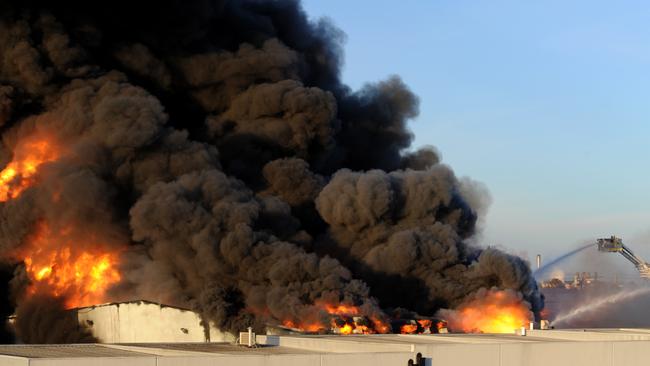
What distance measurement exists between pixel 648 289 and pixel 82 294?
60.2 metres

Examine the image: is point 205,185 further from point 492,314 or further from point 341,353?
point 341,353

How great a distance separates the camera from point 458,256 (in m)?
92.4

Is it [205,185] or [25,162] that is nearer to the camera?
[205,185]

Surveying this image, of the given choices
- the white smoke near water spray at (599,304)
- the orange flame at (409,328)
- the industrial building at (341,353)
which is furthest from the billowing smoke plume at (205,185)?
the industrial building at (341,353)

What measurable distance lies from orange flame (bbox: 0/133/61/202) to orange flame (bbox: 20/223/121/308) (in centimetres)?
341

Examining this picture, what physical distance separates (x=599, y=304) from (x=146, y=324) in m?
50.8

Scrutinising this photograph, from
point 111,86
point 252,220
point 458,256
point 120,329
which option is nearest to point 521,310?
point 458,256

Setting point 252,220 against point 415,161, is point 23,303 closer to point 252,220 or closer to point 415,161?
point 252,220

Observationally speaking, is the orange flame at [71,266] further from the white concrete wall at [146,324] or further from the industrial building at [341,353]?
the industrial building at [341,353]

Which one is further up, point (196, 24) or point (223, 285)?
point (196, 24)

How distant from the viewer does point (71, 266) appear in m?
92.4

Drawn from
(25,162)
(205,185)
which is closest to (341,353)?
(205,185)

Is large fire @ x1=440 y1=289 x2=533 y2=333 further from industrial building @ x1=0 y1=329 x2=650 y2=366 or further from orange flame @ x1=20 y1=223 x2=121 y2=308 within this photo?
industrial building @ x1=0 y1=329 x2=650 y2=366

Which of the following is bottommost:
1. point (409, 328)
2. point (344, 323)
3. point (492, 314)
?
point (409, 328)
